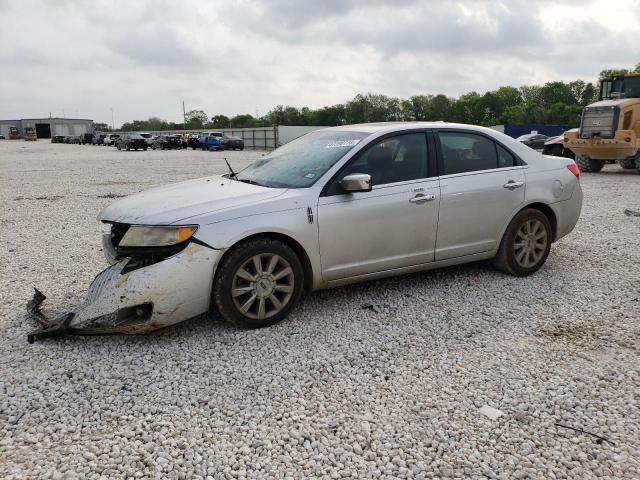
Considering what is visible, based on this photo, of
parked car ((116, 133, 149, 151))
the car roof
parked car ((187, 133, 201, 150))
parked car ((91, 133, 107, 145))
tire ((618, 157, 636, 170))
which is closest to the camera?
the car roof

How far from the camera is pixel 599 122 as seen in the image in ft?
52.9

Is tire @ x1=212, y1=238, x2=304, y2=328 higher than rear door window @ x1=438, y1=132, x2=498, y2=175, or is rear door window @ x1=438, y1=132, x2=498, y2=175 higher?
rear door window @ x1=438, y1=132, x2=498, y2=175

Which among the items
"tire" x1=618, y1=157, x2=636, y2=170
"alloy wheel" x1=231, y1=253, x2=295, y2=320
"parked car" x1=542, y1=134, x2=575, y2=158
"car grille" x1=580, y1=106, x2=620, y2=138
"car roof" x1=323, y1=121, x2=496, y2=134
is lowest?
"alloy wheel" x1=231, y1=253, x2=295, y2=320

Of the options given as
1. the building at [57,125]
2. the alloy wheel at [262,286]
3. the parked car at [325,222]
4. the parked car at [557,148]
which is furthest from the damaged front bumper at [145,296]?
the building at [57,125]

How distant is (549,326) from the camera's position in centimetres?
424

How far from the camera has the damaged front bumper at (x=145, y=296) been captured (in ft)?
12.1

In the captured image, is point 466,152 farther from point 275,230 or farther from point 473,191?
point 275,230

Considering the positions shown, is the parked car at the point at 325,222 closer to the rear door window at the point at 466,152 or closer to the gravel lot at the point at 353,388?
the rear door window at the point at 466,152

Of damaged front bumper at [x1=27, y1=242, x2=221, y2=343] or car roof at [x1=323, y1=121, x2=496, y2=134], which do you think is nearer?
damaged front bumper at [x1=27, y1=242, x2=221, y2=343]

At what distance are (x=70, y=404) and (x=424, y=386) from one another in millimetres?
2114

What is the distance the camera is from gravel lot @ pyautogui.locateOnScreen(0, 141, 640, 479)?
262 cm

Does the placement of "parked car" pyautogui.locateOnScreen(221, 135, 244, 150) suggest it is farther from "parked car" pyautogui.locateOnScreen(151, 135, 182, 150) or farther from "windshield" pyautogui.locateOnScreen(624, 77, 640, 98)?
"windshield" pyautogui.locateOnScreen(624, 77, 640, 98)

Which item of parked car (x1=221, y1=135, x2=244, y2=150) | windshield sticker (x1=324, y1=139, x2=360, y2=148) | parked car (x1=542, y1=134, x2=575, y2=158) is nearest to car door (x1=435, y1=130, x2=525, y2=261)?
windshield sticker (x1=324, y1=139, x2=360, y2=148)

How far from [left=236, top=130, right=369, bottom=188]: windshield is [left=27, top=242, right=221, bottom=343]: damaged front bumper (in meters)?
1.06
